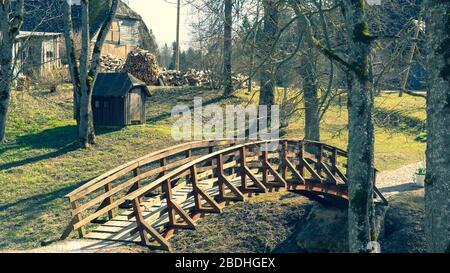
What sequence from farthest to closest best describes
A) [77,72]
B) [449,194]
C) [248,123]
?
[248,123] < [77,72] < [449,194]

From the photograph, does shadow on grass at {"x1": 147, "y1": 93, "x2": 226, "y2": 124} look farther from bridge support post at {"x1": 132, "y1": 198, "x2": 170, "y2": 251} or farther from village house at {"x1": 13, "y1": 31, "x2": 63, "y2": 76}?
bridge support post at {"x1": 132, "y1": 198, "x2": 170, "y2": 251}

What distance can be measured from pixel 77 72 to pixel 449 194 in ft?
61.9

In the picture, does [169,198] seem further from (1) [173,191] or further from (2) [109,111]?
(2) [109,111]

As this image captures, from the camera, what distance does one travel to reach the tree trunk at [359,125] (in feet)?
36.6

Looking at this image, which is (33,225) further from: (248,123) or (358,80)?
(248,123)

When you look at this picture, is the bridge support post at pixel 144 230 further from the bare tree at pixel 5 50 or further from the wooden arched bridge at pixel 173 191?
the bare tree at pixel 5 50

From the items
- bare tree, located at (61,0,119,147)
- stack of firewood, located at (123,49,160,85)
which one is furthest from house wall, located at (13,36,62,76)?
bare tree, located at (61,0,119,147)

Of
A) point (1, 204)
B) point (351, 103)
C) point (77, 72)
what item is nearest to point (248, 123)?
point (77, 72)

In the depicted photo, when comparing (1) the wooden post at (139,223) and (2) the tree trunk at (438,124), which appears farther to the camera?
(1) the wooden post at (139,223)

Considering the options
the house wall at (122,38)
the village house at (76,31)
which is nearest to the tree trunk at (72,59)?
the village house at (76,31)

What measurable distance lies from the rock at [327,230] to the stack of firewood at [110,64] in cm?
2136

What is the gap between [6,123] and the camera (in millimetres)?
25344

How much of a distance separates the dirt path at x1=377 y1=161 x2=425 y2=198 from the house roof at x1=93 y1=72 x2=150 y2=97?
36.8ft

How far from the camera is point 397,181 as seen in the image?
2217 cm
